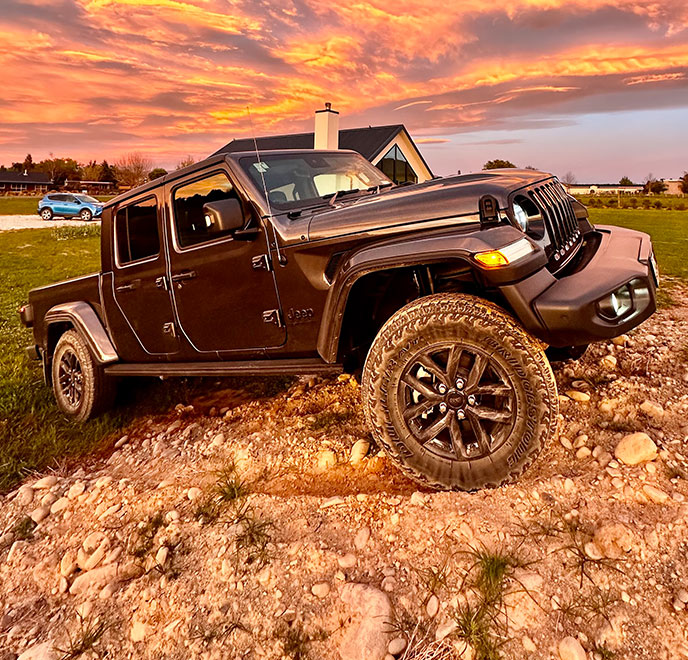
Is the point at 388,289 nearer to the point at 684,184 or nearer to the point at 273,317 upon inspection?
the point at 273,317

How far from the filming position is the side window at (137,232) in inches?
160

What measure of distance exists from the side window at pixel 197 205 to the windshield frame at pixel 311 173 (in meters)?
0.18

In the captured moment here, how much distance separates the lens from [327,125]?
20.0m

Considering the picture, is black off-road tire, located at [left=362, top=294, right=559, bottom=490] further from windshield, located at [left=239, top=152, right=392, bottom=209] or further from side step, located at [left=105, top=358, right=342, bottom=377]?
windshield, located at [left=239, top=152, right=392, bottom=209]

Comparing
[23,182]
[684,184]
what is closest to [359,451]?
[684,184]

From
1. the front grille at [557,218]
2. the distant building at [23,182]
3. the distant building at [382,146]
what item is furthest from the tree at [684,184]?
the distant building at [23,182]

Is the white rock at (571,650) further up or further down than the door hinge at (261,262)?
further down

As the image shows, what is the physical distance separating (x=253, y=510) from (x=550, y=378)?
5.90 feet

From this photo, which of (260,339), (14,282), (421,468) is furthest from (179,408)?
(14,282)

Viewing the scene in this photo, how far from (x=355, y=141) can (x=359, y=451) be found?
84.9ft

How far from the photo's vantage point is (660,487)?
2.65 m

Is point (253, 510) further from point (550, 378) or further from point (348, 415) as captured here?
A: point (550, 378)

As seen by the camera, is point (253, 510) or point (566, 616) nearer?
point (566, 616)

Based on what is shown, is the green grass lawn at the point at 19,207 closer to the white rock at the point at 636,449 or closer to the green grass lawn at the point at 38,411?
the green grass lawn at the point at 38,411
